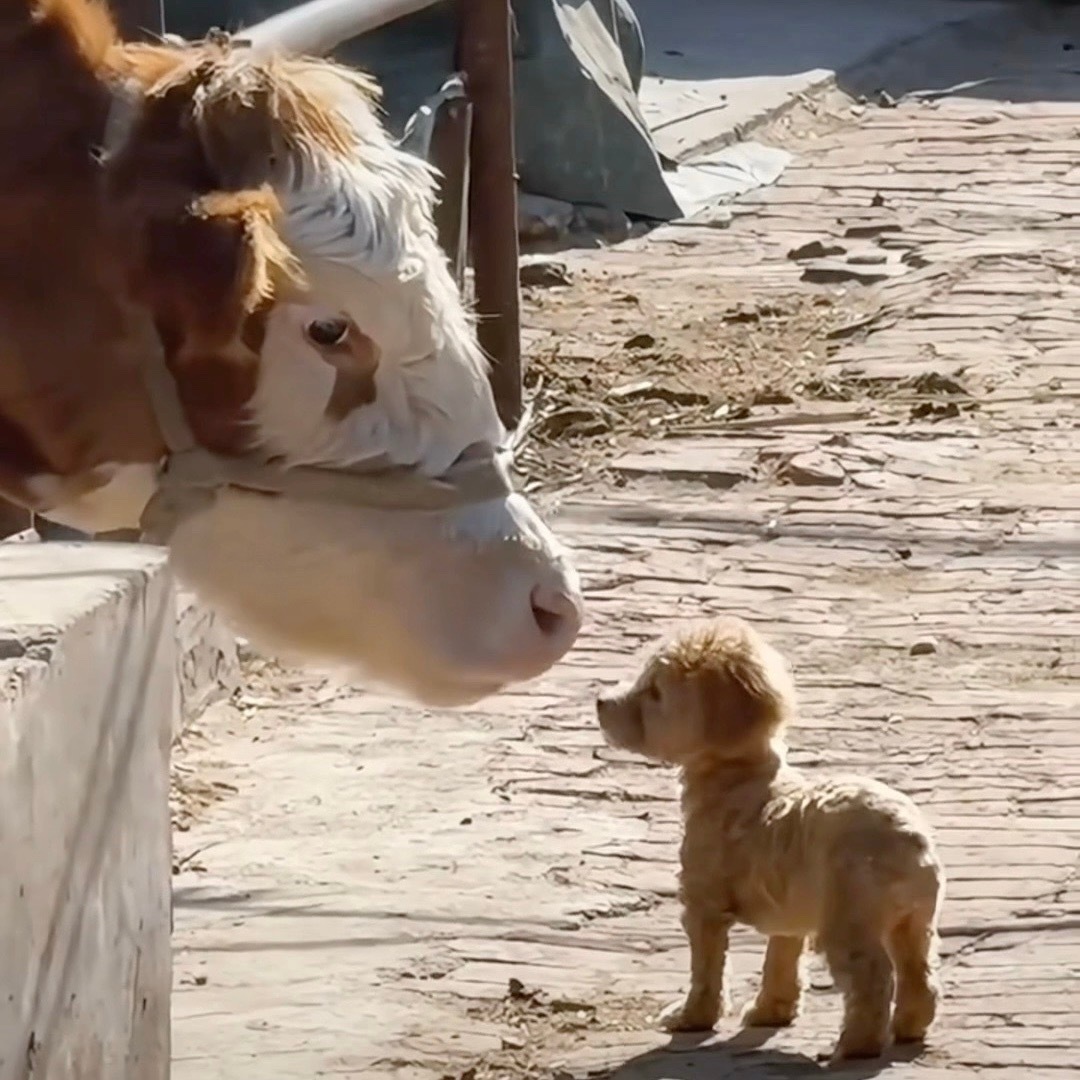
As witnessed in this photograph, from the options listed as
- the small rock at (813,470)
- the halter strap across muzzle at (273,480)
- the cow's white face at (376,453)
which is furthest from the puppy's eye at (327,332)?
the small rock at (813,470)

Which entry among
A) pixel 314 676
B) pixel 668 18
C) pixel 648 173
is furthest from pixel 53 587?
pixel 668 18

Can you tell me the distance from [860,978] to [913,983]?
0.15m

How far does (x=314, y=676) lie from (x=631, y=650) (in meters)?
0.67

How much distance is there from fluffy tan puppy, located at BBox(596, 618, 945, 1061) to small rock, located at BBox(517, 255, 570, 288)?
5411mm

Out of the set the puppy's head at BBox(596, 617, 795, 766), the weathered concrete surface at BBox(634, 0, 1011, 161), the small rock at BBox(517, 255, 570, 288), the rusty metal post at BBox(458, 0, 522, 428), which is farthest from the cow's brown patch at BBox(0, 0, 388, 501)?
the weathered concrete surface at BBox(634, 0, 1011, 161)

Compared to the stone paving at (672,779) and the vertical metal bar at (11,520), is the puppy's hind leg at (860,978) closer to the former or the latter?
the stone paving at (672,779)

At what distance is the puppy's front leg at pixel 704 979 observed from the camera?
3695 millimetres

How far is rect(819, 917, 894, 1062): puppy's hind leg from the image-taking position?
3.49 m

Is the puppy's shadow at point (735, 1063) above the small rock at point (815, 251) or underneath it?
underneath

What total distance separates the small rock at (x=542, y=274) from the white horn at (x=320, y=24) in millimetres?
3041

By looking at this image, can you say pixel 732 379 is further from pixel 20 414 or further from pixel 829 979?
pixel 20 414

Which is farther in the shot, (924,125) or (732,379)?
(924,125)

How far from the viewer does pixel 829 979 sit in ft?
13.1

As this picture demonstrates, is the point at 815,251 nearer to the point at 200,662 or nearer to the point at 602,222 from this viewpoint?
the point at 602,222
